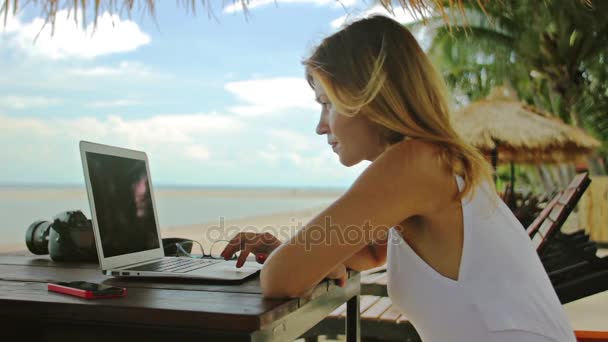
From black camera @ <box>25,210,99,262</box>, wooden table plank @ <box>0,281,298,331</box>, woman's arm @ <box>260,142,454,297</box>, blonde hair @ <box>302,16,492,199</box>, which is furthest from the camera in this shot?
black camera @ <box>25,210,99,262</box>

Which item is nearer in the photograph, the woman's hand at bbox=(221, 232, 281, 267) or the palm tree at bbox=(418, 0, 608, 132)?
the woman's hand at bbox=(221, 232, 281, 267)

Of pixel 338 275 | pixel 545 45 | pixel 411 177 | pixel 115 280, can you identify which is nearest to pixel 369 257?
pixel 338 275

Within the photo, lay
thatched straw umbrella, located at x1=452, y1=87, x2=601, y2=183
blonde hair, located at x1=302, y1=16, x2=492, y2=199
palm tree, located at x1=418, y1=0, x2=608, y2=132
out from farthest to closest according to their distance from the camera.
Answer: palm tree, located at x1=418, y1=0, x2=608, y2=132, thatched straw umbrella, located at x1=452, y1=87, x2=601, y2=183, blonde hair, located at x1=302, y1=16, x2=492, y2=199

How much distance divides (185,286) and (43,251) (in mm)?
950

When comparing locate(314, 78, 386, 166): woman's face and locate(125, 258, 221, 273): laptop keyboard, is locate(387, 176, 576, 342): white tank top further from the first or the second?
locate(125, 258, 221, 273): laptop keyboard

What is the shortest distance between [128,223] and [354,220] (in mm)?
780

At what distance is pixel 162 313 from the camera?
99 centimetres

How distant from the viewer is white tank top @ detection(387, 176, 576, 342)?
1121 mm

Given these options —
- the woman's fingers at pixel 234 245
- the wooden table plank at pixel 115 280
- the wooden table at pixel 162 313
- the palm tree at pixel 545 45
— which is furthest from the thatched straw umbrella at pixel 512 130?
the wooden table at pixel 162 313

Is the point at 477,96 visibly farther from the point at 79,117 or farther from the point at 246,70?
the point at 246,70

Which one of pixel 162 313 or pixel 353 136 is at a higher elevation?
pixel 353 136

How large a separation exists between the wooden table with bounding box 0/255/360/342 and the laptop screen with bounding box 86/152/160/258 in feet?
0.57

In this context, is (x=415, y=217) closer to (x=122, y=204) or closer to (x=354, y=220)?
(x=354, y=220)

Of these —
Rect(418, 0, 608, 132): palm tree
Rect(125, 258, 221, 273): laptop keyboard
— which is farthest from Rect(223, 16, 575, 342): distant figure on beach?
Rect(418, 0, 608, 132): palm tree
